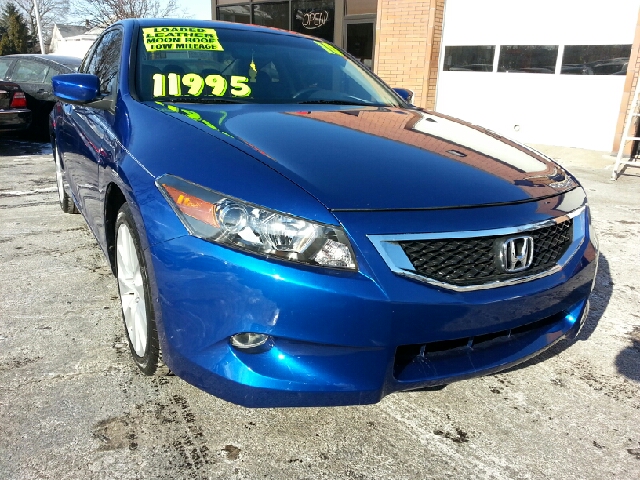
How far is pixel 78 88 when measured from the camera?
2.66 meters

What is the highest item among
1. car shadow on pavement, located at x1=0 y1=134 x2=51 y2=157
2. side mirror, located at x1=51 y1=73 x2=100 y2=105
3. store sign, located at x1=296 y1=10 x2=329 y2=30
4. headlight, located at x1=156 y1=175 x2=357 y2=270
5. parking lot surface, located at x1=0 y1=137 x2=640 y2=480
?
store sign, located at x1=296 y1=10 x2=329 y2=30

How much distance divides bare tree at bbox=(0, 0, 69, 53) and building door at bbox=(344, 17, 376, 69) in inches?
1662

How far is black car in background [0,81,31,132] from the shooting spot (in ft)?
25.3

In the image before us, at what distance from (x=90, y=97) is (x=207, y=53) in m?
0.67

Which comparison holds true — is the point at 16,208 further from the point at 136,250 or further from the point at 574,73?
the point at 574,73

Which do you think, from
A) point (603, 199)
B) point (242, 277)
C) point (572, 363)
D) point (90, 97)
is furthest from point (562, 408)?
point (603, 199)

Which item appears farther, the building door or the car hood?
the building door

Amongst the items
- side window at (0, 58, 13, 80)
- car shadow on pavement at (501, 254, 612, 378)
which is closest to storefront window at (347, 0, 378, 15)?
side window at (0, 58, 13, 80)

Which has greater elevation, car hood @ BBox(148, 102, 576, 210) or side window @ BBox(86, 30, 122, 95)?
side window @ BBox(86, 30, 122, 95)

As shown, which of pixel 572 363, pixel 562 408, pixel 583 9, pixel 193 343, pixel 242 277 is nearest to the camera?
pixel 242 277

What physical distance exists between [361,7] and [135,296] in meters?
10.7

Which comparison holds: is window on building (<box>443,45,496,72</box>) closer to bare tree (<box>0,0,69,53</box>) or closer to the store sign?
the store sign

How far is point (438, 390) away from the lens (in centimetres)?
227

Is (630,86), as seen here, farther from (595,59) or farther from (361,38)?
(361,38)
